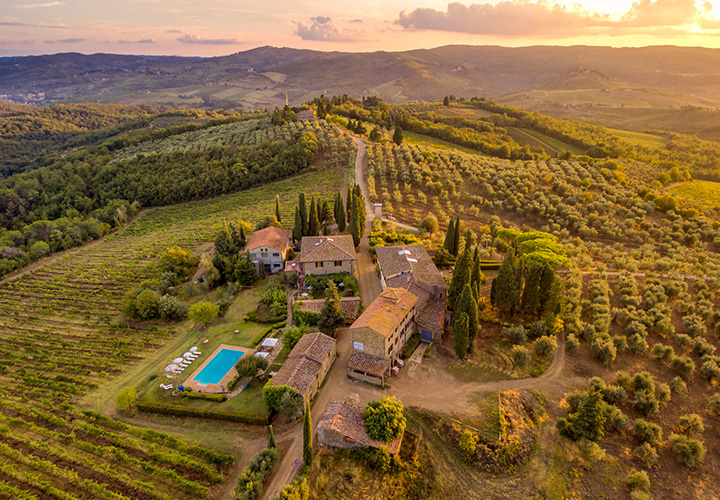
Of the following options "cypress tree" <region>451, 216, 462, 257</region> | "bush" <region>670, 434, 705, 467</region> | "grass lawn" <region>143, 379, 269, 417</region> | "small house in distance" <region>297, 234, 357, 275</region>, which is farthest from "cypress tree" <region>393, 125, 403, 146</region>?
"bush" <region>670, 434, 705, 467</region>

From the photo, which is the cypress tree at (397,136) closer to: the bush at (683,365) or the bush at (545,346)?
the bush at (545,346)

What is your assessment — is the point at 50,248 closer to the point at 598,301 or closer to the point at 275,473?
the point at 275,473

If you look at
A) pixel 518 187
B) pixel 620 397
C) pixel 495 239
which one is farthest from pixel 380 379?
pixel 518 187

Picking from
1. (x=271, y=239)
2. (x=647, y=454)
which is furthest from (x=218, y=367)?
(x=647, y=454)

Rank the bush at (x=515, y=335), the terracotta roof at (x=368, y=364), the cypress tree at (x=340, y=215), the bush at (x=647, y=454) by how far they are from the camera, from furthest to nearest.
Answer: the cypress tree at (x=340, y=215) < the bush at (x=515, y=335) < the terracotta roof at (x=368, y=364) < the bush at (x=647, y=454)

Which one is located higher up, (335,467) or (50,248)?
(335,467)

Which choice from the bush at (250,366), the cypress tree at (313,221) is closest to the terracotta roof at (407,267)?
the cypress tree at (313,221)
